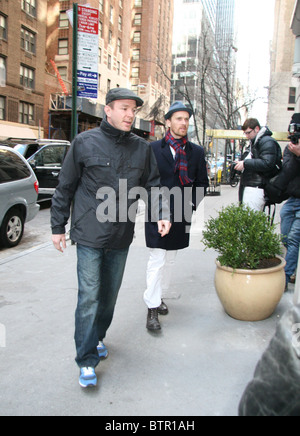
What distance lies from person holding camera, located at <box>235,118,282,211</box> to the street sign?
142 inches

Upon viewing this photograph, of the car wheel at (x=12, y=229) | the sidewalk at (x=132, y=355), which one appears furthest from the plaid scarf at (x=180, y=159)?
the car wheel at (x=12, y=229)

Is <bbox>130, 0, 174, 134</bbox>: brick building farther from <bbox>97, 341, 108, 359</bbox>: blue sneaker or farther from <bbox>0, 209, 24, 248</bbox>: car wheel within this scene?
<bbox>97, 341, 108, 359</bbox>: blue sneaker

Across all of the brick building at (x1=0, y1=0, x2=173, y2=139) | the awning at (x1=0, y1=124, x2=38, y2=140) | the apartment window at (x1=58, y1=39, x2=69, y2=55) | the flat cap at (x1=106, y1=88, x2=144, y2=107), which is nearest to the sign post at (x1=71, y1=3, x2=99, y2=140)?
the flat cap at (x1=106, y1=88, x2=144, y2=107)

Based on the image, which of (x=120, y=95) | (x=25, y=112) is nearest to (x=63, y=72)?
(x=25, y=112)

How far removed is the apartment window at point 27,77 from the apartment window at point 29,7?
13.5 ft

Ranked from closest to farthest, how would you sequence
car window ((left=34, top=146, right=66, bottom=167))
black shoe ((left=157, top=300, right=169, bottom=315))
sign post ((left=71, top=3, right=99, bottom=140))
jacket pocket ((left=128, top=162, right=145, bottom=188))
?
jacket pocket ((left=128, top=162, right=145, bottom=188)) < black shoe ((left=157, top=300, right=169, bottom=315)) < sign post ((left=71, top=3, right=99, bottom=140)) < car window ((left=34, top=146, right=66, bottom=167))

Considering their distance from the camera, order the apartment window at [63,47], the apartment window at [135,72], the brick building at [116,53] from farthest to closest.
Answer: the apartment window at [135,72]
the apartment window at [63,47]
the brick building at [116,53]

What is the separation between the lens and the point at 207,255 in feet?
20.8

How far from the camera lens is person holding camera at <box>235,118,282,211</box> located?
4418 millimetres

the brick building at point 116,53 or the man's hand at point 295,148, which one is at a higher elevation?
the brick building at point 116,53

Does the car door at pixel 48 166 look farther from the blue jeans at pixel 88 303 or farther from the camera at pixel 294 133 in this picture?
the blue jeans at pixel 88 303

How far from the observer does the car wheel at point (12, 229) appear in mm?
6773
